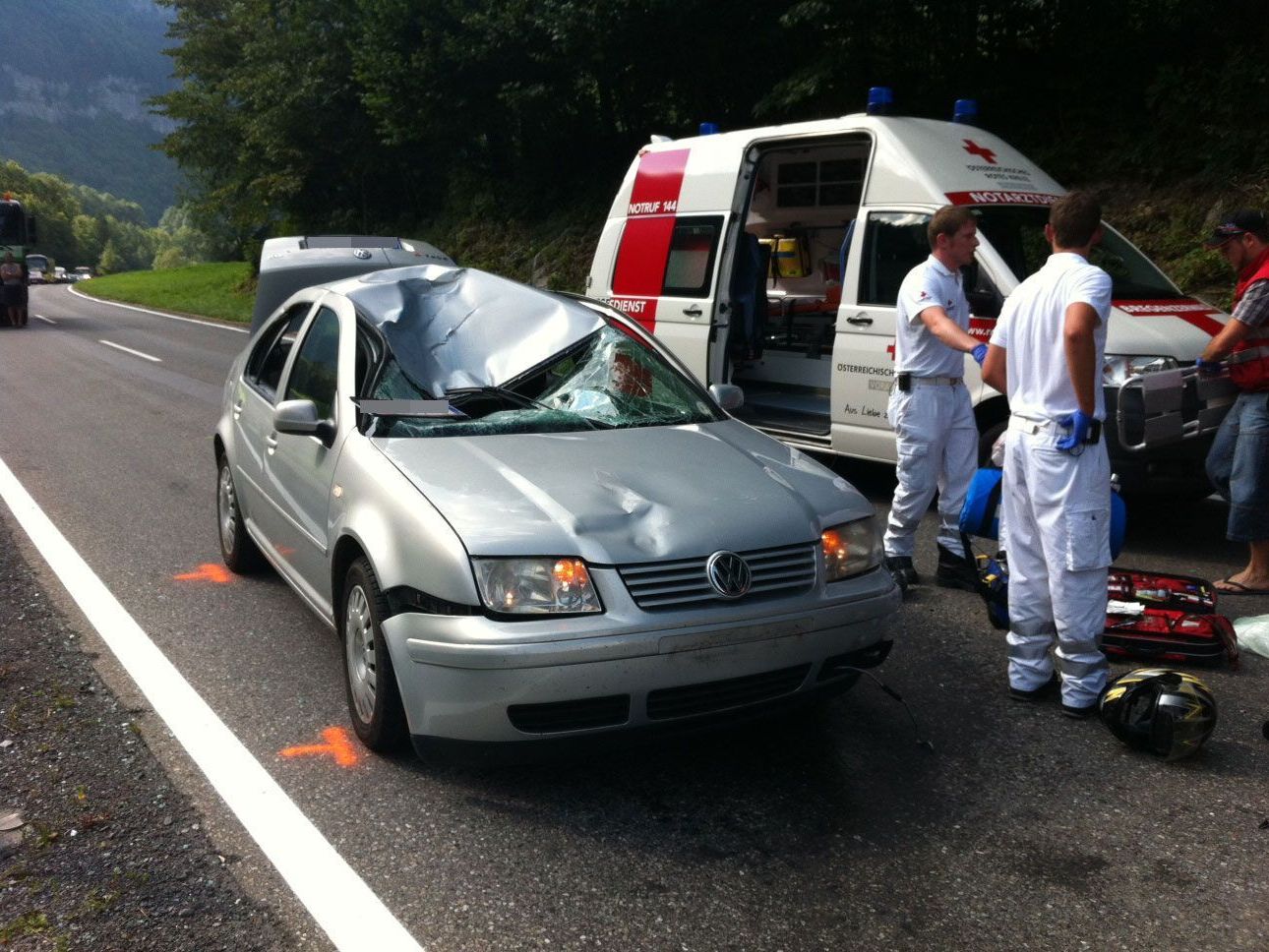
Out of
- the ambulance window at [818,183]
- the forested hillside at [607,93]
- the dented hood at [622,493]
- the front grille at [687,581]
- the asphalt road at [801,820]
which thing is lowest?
the asphalt road at [801,820]

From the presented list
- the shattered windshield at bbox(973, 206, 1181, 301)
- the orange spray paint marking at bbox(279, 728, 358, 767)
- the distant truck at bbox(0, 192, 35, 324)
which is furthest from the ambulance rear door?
the distant truck at bbox(0, 192, 35, 324)

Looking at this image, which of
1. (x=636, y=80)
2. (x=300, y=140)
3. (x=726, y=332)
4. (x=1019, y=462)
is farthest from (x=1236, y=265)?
(x=300, y=140)

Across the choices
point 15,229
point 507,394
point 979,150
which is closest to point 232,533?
point 507,394

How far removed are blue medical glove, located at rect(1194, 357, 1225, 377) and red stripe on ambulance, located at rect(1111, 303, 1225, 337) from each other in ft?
2.38

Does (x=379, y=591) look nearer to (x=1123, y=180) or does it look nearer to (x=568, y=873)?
(x=568, y=873)

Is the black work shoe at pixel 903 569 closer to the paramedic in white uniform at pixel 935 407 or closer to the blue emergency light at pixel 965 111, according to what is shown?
the paramedic in white uniform at pixel 935 407

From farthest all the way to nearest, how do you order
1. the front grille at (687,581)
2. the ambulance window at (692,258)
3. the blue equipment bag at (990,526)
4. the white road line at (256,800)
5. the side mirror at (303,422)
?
the ambulance window at (692,258), the blue equipment bag at (990,526), the side mirror at (303,422), the front grille at (687,581), the white road line at (256,800)

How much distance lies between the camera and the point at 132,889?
3.15 meters

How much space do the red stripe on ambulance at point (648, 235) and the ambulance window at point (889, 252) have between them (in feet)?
5.75

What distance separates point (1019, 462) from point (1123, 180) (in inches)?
414

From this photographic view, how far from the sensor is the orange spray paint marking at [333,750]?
3.97 m

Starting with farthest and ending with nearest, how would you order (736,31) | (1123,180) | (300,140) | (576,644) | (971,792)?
(300,140)
(736,31)
(1123,180)
(971,792)
(576,644)

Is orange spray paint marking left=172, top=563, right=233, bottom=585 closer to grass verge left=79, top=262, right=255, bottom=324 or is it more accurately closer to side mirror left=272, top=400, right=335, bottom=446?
side mirror left=272, top=400, right=335, bottom=446

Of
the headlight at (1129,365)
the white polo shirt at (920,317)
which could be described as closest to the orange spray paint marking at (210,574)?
the white polo shirt at (920,317)
